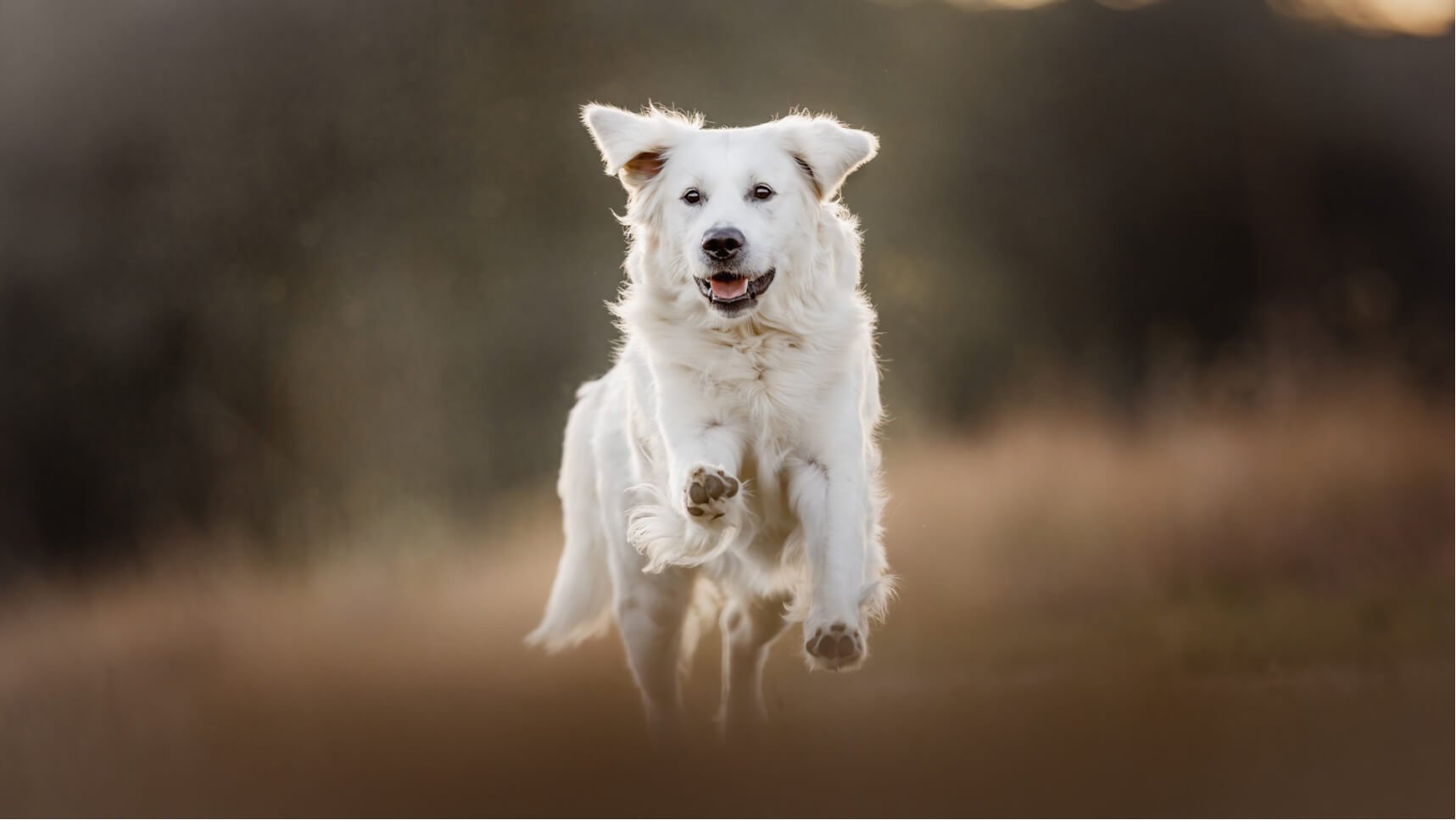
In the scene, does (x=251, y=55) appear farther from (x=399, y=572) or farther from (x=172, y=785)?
(x=172, y=785)

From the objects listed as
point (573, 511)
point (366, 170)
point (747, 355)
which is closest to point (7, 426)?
point (366, 170)

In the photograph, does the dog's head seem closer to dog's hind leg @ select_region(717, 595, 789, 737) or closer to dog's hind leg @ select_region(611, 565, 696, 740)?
dog's hind leg @ select_region(611, 565, 696, 740)

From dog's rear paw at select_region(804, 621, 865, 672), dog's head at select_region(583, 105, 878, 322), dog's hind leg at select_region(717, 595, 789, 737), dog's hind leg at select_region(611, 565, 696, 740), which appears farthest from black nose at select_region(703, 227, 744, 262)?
dog's hind leg at select_region(717, 595, 789, 737)

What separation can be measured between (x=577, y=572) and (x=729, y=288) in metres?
1.73

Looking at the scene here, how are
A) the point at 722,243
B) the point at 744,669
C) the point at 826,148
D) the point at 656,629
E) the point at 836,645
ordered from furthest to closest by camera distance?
the point at 744,669, the point at 656,629, the point at 826,148, the point at 722,243, the point at 836,645

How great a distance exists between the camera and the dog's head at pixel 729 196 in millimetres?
3426

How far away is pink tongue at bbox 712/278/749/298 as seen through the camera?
342cm

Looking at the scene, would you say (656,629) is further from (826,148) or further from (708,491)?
(826,148)

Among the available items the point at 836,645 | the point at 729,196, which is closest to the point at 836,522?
the point at 836,645

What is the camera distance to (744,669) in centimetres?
451

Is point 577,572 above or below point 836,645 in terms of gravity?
above

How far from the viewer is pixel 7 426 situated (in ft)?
15.9

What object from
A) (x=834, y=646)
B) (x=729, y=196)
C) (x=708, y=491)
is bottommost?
(x=834, y=646)

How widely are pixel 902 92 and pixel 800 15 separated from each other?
21.7 inches
